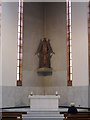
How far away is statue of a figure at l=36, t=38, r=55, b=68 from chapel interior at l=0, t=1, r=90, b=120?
0.65 ft

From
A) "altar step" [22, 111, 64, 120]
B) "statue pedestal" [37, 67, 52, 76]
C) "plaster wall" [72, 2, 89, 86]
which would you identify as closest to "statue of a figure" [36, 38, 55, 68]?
"statue pedestal" [37, 67, 52, 76]

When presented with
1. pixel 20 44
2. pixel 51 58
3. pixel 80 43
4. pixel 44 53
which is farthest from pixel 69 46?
pixel 20 44

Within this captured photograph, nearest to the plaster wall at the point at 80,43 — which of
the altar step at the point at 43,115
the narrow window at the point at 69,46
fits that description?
the narrow window at the point at 69,46

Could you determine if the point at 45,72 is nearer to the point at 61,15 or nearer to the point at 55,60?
the point at 55,60

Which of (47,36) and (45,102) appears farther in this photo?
(47,36)

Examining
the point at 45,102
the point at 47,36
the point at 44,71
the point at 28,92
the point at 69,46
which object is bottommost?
the point at 45,102

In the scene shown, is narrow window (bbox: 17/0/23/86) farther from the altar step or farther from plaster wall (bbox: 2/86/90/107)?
the altar step

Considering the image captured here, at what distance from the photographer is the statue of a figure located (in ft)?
39.8

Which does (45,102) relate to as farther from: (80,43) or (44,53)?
(80,43)

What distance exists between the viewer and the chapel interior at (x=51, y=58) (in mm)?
11453

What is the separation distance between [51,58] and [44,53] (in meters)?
0.44

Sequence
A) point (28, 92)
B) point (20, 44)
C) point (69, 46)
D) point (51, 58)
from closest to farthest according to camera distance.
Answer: point (28, 92)
point (20, 44)
point (69, 46)
point (51, 58)

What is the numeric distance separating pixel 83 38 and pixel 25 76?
2797mm

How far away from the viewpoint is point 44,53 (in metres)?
12.2
